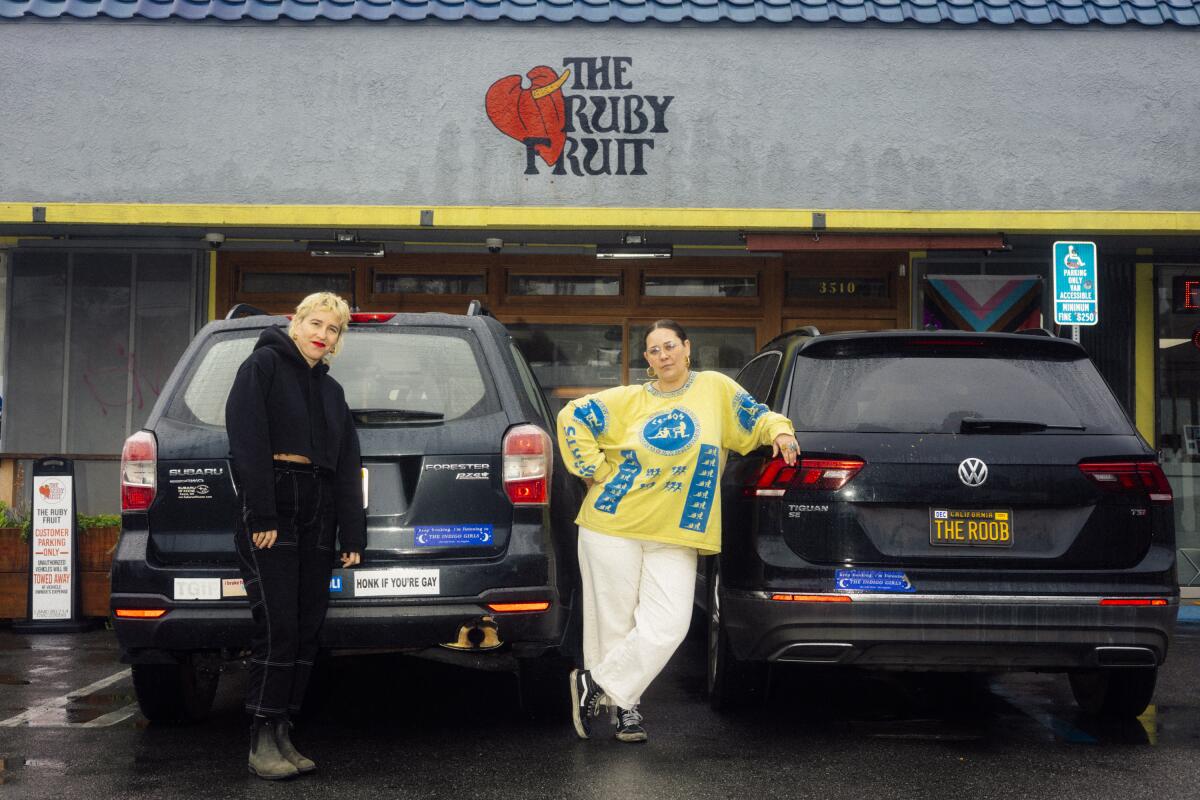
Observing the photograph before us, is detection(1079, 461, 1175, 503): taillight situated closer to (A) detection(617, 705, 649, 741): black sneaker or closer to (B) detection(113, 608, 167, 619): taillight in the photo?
(A) detection(617, 705, 649, 741): black sneaker

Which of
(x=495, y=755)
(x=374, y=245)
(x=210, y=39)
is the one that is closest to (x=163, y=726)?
(x=495, y=755)

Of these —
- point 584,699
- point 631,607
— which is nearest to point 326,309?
point 631,607

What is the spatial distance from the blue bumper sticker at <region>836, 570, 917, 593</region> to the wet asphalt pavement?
66cm

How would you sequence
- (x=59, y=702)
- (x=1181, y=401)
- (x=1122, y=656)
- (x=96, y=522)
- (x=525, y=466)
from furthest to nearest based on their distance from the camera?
(x=1181, y=401), (x=96, y=522), (x=59, y=702), (x=525, y=466), (x=1122, y=656)

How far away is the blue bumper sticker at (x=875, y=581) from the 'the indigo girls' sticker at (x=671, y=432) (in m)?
0.85

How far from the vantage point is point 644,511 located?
226 inches

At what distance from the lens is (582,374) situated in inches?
498

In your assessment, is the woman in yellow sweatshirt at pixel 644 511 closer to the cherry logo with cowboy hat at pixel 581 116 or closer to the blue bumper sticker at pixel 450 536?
the blue bumper sticker at pixel 450 536

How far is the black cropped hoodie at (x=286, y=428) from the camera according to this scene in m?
5.04

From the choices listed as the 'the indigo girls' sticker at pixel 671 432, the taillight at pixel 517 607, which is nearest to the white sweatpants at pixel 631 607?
the 'the indigo girls' sticker at pixel 671 432

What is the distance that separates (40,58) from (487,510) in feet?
26.6

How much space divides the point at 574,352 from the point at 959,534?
7.48 metres

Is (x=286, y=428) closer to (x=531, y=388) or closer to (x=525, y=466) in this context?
(x=525, y=466)

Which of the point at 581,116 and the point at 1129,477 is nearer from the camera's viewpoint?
the point at 1129,477
